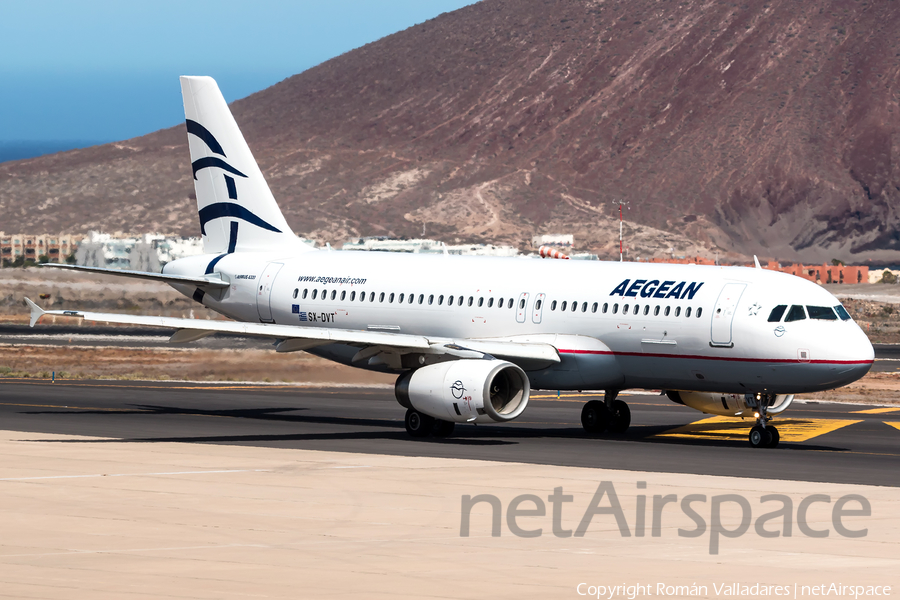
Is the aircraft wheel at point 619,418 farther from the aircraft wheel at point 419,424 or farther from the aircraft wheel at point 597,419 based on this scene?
the aircraft wheel at point 419,424

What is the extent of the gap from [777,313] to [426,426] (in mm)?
8795

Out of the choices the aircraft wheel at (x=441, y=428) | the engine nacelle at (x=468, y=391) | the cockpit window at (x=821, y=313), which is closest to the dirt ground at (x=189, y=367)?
the aircraft wheel at (x=441, y=428)

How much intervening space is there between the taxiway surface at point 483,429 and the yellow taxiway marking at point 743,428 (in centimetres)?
3

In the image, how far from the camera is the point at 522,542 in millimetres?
18594

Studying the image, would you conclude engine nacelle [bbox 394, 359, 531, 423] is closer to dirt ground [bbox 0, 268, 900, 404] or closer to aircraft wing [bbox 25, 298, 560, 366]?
aircraft wing [bbox 25, 298, 560, 366]

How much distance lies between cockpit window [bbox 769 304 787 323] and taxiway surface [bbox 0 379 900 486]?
2968 millimetres

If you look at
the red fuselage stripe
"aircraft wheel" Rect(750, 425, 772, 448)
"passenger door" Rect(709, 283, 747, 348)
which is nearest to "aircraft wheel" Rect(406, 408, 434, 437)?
the red fuselage stripe

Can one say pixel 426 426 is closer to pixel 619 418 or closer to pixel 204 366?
pixel 619 418

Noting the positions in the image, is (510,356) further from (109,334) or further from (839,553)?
(109,334)

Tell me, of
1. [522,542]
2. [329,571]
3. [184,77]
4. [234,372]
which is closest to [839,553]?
[522,542]

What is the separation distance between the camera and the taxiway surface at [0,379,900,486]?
95.3 ft

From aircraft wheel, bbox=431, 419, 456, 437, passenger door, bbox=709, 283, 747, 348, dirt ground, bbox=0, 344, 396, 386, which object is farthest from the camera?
dirt ground, bbox=0, 344, 396, 386

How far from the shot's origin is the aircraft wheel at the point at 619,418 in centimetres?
3581

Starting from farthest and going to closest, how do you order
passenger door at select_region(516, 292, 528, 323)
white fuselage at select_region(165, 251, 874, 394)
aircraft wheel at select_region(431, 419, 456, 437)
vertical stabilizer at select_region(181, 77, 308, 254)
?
vertical stabilizer at select_region(181, 77, 308, 254), passenger door at select_region(516, 292, 528, 323), aircraft wheel at select_region(431, 419, 456, 437), white fuselage at select_region(165, 251, 874, 394)
